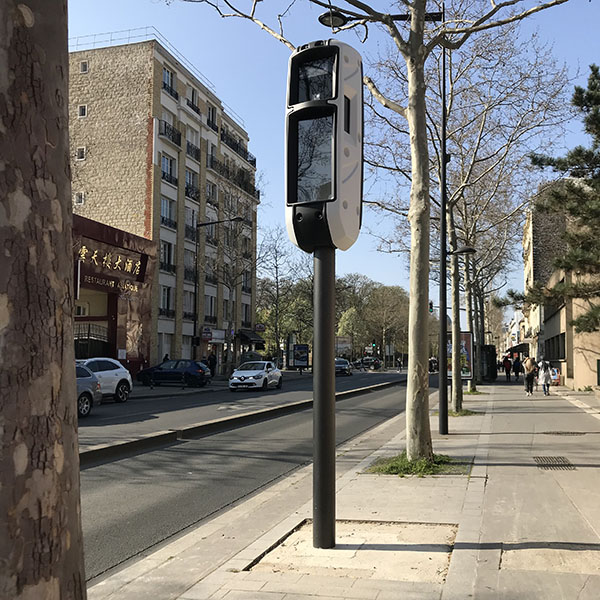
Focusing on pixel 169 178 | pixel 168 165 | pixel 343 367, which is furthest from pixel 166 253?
pixel 343 367

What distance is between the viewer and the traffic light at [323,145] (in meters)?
5.45

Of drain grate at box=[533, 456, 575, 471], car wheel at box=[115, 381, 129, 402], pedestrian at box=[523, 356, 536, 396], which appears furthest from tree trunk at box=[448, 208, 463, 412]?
car wheel at box=[115, 381, 129, 402]

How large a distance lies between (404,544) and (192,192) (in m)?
46.9

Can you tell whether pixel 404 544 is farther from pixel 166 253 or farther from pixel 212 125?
pixel 212 125

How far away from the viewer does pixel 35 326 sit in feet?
6.93

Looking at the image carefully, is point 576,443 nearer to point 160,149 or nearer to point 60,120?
point 60,120

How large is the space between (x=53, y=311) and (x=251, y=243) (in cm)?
6108

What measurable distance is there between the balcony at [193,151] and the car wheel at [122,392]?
95.9 feet

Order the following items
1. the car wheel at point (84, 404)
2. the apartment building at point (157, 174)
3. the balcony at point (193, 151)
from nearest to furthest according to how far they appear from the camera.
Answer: the car wheel at point (84, 404), the apartment building at point (157, 174), the balcony at point (193, 151)

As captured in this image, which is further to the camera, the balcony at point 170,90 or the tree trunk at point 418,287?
the balcony at point 170,90

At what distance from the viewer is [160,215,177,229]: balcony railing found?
46.4 metres

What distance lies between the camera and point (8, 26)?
2.13 m

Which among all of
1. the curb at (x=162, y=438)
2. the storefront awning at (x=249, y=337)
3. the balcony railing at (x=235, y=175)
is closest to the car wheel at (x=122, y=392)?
the curb at (x=162, y=438)

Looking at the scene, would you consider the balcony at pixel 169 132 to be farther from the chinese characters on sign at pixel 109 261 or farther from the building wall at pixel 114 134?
the chinese characters on sign at pixel 109 261
